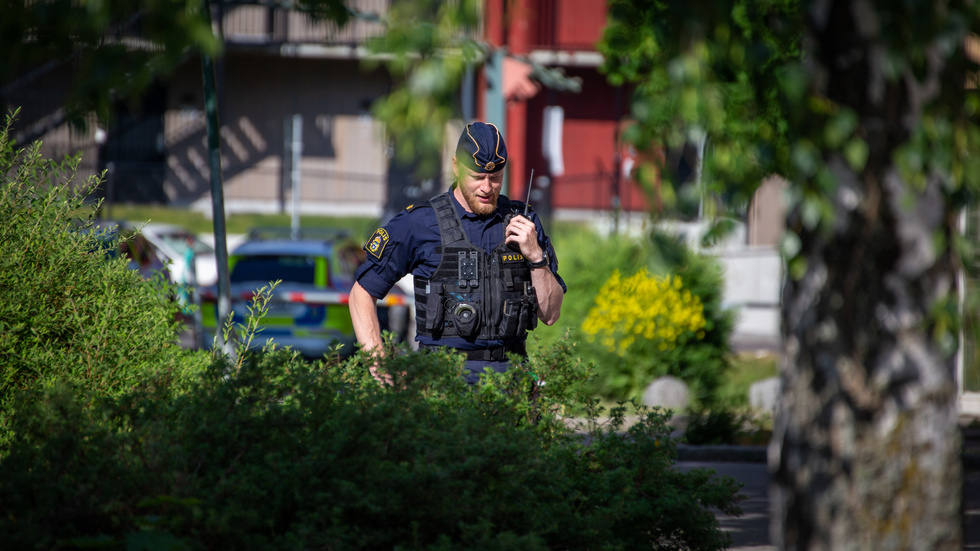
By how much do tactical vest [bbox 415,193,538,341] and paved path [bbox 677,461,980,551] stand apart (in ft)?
4.09

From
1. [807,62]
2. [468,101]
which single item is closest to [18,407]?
[807,62]

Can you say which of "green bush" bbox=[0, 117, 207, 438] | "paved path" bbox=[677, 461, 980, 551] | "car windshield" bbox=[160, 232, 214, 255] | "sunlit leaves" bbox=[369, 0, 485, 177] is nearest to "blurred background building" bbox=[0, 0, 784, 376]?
"car windshield" bbox=[160, 232, 214, 255]

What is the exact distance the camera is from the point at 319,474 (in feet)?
9.79

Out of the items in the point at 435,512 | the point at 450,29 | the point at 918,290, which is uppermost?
the point at 450,29

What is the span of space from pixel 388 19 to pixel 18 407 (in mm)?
2162

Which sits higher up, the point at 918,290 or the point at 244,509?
the point at 918,290

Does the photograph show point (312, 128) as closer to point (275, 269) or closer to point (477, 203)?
point (275, 269)

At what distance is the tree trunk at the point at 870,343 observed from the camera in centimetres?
211

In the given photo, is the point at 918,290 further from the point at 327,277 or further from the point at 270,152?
the point at 270,152

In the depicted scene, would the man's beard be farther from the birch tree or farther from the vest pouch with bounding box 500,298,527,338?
the birch tree

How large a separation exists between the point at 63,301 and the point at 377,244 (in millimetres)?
1314

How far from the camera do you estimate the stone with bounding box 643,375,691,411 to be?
966cm

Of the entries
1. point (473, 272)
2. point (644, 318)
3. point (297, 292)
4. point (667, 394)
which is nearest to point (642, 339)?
point (644, 318)

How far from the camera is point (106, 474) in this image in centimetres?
284
